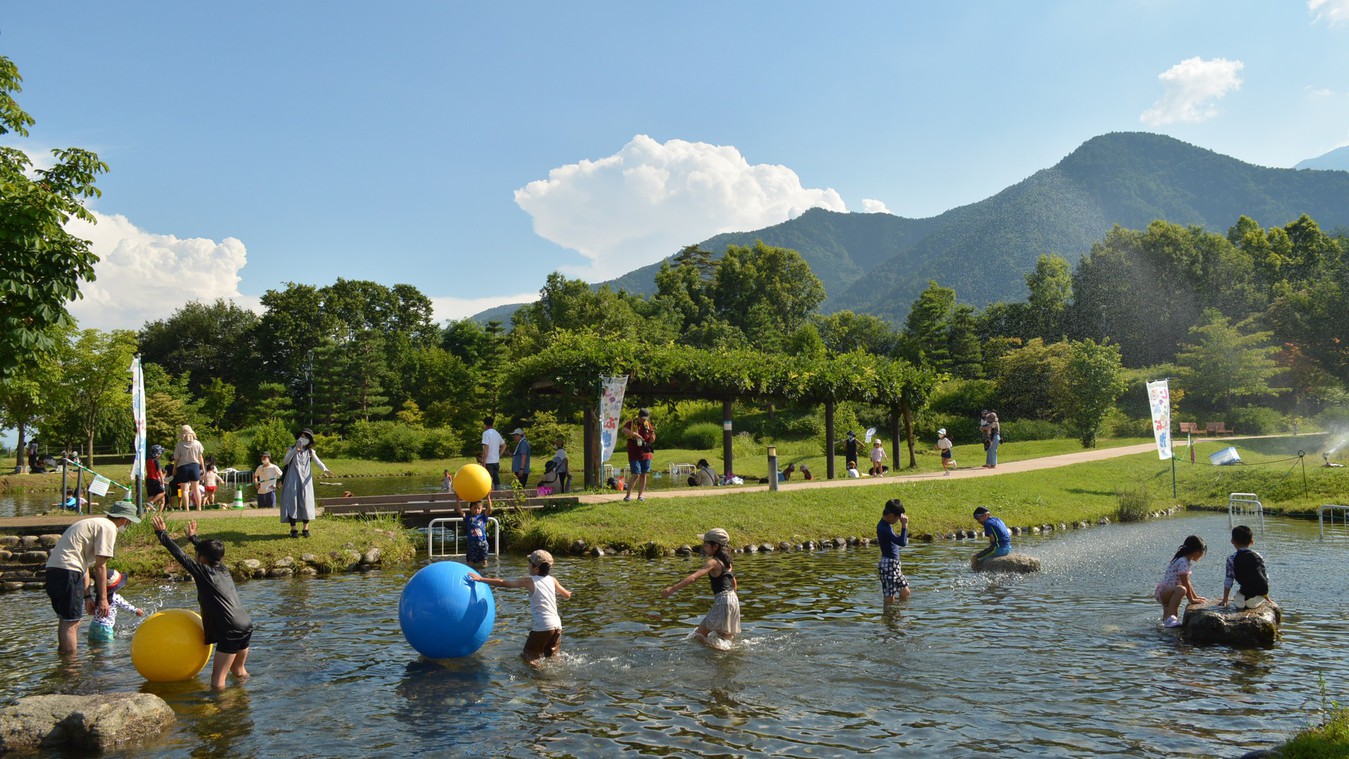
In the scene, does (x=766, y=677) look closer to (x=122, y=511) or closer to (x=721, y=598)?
(x=721, y=598)

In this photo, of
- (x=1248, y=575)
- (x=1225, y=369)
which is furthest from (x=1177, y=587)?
(x=1225, y=369)

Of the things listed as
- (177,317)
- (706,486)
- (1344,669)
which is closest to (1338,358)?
(706,486)

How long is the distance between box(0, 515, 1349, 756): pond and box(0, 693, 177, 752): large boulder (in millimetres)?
317

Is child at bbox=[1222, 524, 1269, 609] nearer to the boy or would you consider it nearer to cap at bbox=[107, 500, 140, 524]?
the boy

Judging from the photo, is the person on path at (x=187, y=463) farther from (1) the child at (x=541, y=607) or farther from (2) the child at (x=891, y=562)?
(2) the child at (x=891, y=562)

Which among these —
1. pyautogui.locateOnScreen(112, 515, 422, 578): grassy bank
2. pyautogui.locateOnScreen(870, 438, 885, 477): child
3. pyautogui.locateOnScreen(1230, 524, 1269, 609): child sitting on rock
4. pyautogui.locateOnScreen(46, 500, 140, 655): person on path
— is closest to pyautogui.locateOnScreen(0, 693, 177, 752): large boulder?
pyautogui.locateOnScreen(46, 500, 140, 655): person on path

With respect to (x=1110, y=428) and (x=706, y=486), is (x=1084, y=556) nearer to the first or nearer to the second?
(x=706, y=486)

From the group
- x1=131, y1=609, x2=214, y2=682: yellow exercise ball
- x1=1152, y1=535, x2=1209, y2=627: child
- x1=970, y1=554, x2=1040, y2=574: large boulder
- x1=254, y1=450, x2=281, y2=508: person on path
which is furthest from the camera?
x1=254, y1=450, x2=281, y2=508: person on path

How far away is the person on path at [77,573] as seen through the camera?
10.7m

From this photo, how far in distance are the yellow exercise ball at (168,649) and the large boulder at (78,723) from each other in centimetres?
125

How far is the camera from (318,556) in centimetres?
1784

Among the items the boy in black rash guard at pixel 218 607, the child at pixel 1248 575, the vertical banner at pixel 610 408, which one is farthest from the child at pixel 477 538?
the child at pixel 1248 575

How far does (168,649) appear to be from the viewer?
376 inches

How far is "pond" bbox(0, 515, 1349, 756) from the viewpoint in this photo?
808 centimetres
